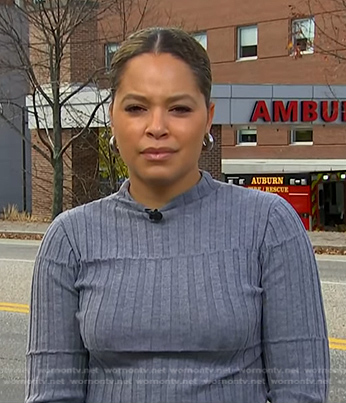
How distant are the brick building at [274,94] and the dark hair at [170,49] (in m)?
19.8

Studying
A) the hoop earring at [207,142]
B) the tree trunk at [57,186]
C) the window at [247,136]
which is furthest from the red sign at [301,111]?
the hoop earring at [207,142]

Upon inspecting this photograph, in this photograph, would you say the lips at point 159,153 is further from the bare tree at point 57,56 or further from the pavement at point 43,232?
the bare tree at point 57,56

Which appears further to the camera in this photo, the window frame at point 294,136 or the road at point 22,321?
the window frame at point 294,136

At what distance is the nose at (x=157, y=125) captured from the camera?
1.77 m

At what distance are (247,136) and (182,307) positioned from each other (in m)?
29.7

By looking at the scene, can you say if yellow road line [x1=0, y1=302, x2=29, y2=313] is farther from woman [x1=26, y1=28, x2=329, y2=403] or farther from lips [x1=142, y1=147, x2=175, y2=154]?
lips [x1=142, y1=147, x2=175, y2=154]

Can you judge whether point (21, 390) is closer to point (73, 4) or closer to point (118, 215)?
point (118, 215)

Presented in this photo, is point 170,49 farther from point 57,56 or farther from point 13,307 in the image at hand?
point 57,56

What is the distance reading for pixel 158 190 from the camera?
186 centimetres

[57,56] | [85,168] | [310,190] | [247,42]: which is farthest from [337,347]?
[247,42]

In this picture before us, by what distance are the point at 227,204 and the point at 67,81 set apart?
79.0 ft

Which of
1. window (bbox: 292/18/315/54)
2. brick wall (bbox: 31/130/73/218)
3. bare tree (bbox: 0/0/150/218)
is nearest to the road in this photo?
bare tree (bbox: 0/0/150/218)

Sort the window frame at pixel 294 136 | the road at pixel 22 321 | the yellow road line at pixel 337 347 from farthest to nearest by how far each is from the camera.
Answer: the window frame at pixel 294 136
the yellow road line at pixel 337 347
the road at pixel 22 321

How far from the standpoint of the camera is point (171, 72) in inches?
70.0
